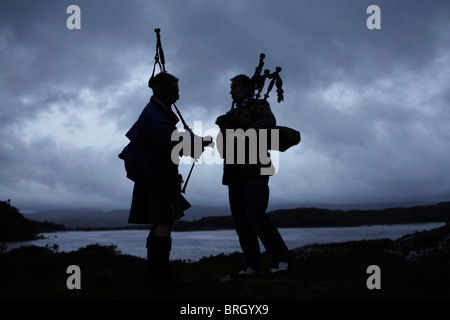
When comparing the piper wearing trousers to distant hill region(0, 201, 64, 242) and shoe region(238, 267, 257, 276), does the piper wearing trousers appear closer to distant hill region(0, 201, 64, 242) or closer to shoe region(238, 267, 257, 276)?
shoe region(238, 267, 257, 276)

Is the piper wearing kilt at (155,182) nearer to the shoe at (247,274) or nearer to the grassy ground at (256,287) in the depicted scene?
the grassy ground at (256,287)

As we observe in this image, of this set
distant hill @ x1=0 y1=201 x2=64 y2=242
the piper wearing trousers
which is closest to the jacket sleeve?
the piper wearing trousers

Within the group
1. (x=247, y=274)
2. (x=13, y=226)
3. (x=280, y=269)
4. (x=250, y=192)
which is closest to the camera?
(x=250, y=192)

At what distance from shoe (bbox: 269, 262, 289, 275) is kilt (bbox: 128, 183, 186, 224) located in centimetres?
188

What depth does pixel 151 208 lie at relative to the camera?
15.8 feet

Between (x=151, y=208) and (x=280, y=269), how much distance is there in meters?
2.43

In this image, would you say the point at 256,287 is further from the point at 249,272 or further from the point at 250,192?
the point at 250,192

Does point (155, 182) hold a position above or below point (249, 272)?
above

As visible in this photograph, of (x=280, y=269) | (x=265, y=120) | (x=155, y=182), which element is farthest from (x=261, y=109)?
(x=280, y=269)

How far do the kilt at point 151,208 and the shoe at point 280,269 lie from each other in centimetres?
188

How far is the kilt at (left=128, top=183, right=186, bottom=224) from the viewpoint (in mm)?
4797

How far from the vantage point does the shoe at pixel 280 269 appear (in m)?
5.56
